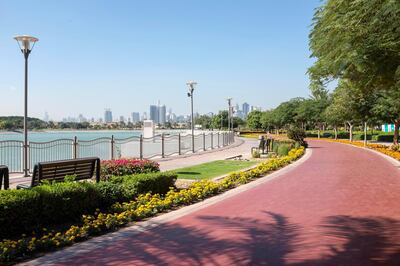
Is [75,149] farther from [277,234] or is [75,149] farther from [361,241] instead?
[361,241]

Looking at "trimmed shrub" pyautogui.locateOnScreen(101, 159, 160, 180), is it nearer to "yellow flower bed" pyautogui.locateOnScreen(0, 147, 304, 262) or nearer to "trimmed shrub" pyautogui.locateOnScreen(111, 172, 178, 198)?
"trimmed shrub" pyautogui.locateOnScreen(111, 172, 178, 198)

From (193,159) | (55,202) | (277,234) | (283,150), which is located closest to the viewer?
(277,234)

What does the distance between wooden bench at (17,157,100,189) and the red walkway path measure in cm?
246

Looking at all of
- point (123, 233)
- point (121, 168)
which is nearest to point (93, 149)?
point (121, 168)

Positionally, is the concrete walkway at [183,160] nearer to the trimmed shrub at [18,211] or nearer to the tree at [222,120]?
the trimmed shrub at [18,211]

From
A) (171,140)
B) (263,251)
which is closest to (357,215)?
(263,251)

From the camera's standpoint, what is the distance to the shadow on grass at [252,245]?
17.7ft

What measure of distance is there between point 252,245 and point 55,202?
3244 millimetres

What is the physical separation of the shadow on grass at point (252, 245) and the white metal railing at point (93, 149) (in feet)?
25.2

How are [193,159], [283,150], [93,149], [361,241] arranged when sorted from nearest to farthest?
[361,241] → [93,149] → [193,159] → [283,150]

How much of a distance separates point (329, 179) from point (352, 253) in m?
8.27

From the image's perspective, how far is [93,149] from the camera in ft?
66.7

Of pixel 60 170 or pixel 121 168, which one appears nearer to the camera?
pixel 60 170

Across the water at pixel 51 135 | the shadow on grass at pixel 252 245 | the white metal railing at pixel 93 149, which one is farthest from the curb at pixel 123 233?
the water at pixel 51 135
